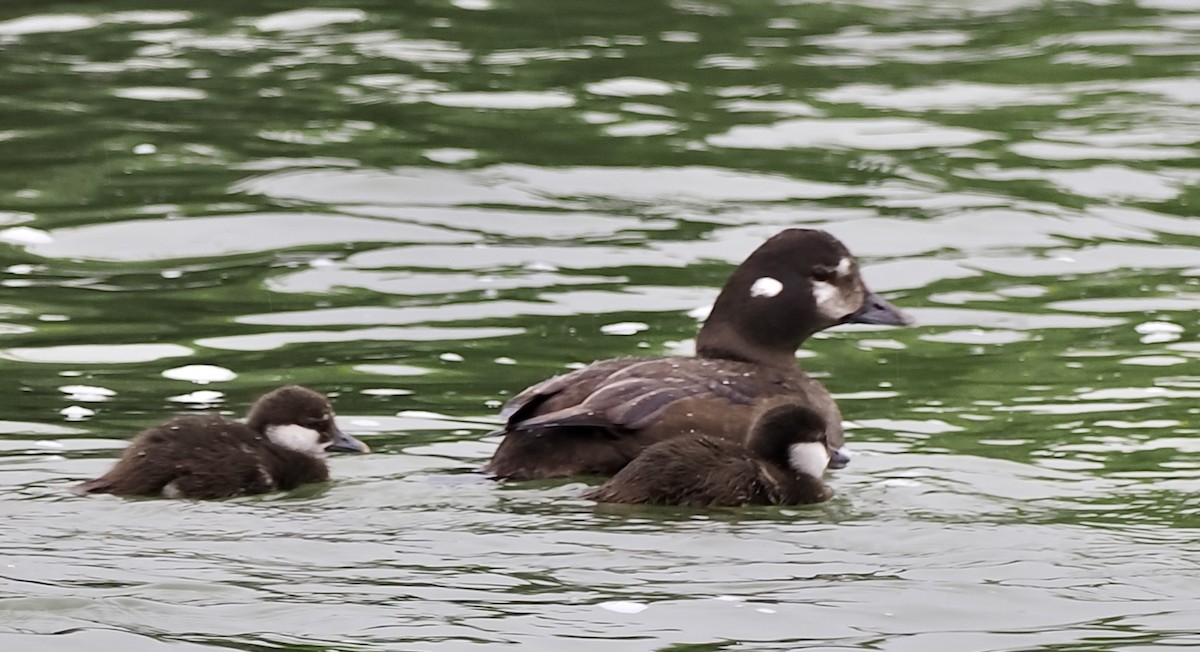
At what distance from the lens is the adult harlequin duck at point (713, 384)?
8.82 metres

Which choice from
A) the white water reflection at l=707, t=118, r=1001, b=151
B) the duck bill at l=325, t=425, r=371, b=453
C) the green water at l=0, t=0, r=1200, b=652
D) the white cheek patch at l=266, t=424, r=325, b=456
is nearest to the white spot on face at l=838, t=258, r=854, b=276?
the green water at l=0, t=0, r=1200, b=652

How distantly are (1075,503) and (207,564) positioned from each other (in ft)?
10.3

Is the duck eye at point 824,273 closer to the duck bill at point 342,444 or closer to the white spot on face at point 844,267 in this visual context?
the white spot on face at point 844,267

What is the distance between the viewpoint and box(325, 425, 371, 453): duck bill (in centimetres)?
916

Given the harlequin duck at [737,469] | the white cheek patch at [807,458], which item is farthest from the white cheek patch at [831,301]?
the white cheek patch at [807,458]

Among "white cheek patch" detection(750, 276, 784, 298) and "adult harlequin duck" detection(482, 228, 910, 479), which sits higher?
"white cheek patch" detection(750, 276, 784, 298)

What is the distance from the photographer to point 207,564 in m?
7.50

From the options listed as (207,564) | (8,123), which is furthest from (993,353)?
(8,123)

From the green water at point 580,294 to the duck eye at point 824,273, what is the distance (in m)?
0.66

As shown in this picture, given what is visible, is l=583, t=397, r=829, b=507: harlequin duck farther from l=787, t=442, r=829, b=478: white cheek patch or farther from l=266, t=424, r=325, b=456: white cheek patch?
l=266, t=424, r=325, b=456: white cheek patch

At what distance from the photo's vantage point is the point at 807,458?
868 centimetres

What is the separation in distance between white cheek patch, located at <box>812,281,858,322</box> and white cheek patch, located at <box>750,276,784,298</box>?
0.16m

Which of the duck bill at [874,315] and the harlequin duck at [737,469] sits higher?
the duck bill at [874,315]

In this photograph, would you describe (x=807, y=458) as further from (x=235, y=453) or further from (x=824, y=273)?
(x=235, y=453)
